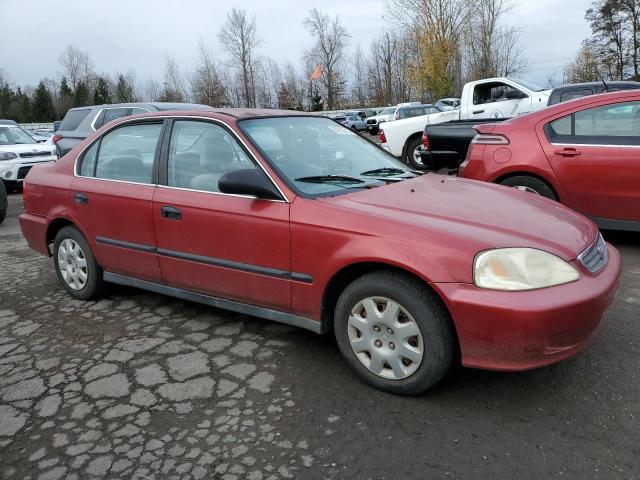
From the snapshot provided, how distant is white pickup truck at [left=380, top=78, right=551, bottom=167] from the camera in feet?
36.3

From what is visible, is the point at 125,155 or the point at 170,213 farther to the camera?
the point at 125,155

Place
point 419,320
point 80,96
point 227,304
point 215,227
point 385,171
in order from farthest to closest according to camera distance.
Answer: point 80,96
point 385,171
point 227,304
point 215,227
point 419,320

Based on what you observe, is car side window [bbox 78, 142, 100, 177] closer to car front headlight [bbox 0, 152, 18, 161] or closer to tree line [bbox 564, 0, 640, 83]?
car front headlight [bbox 0, 152, 18, 161]

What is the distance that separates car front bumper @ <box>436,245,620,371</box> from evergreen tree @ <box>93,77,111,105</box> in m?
64.8

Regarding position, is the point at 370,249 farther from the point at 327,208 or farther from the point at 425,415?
the point at 425,415

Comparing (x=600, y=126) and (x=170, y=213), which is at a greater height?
(x=600, y=126)

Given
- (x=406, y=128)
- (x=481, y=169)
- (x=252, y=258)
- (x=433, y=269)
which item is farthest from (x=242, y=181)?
(x=406, y=128)

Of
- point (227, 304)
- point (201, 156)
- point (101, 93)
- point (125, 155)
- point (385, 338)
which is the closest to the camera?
point (385, 338)

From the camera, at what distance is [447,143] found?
27.5 ft

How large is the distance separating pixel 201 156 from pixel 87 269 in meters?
1.51

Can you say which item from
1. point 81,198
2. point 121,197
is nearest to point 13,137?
point 81,198

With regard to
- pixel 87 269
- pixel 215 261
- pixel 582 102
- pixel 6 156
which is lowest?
pixel 87 269

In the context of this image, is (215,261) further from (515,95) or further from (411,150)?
(515,95)

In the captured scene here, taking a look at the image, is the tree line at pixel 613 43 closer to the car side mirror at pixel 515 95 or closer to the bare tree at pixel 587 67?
the bare tree at pixel 587 67
